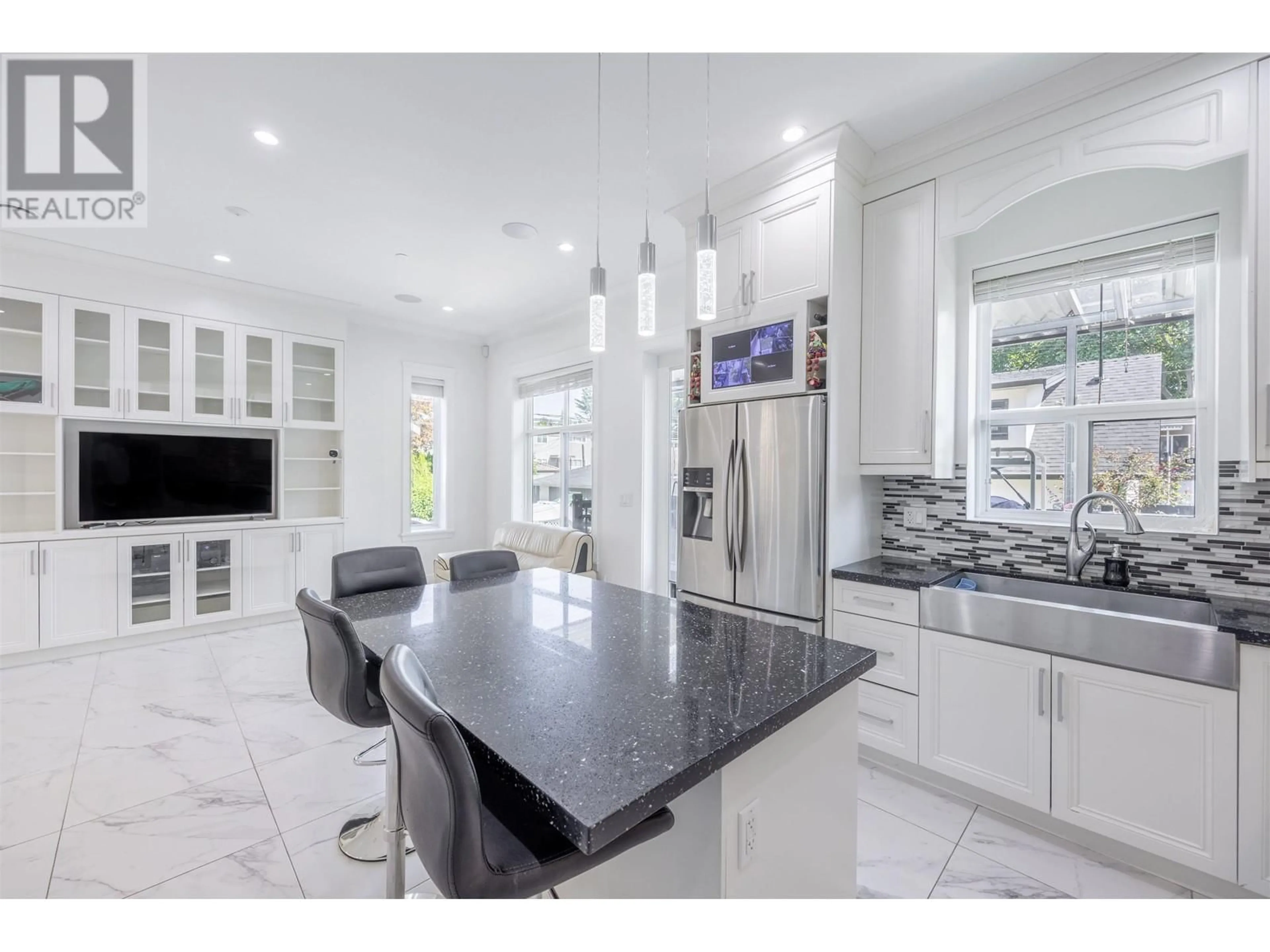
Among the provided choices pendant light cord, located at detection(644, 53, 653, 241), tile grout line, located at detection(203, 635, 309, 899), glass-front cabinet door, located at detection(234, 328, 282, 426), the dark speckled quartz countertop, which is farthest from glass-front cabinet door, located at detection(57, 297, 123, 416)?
pendant light cord, located at detection(644, 53, 653, 241)

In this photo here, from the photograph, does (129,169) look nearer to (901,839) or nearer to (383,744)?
(383,744)

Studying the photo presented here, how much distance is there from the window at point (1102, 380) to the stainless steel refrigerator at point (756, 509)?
96 cm

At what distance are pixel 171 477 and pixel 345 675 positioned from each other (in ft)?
12.9

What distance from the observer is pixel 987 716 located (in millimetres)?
2062

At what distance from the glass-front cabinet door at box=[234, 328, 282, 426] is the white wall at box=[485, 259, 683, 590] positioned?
7.87ft

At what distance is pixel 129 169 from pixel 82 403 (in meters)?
2.19

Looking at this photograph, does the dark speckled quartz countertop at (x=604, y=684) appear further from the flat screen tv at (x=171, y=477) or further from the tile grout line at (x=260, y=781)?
the flat screen tv at (x=171, y=477)

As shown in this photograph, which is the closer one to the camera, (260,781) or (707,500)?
(260,781)

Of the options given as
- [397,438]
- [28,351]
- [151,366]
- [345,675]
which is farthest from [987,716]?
[28,351]

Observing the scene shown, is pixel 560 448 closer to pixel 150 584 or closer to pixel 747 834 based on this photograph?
pixel 150 584

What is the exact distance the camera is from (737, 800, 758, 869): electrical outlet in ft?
3.76

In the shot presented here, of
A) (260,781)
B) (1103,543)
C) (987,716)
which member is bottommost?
(260,781)

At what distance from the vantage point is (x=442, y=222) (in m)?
3.21
